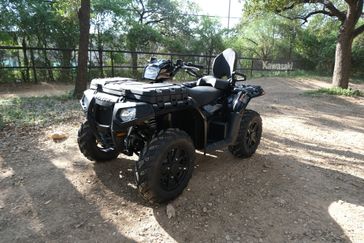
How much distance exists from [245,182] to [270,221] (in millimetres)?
777

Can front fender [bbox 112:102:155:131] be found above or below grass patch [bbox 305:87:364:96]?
above

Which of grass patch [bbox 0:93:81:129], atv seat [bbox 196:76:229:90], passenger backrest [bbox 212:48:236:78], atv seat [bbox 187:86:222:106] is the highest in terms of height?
passenger backrest [bbox 212:48:236:78]

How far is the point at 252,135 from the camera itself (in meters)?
4.36

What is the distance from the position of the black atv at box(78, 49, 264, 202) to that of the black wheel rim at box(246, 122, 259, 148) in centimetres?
1

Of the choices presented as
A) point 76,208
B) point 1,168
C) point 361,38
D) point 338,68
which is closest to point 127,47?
point 338,68

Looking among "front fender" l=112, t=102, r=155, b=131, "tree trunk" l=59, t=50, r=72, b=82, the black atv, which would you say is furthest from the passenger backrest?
"tree trunk" l=59, t=50, r=72, b=82

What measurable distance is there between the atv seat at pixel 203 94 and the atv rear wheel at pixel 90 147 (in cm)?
115

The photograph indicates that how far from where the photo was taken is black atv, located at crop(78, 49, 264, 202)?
2854 millimetres

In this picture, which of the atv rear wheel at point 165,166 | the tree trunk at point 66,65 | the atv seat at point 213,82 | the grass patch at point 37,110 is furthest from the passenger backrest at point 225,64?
the tree trunk at point 66,65

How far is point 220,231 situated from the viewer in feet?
9.18

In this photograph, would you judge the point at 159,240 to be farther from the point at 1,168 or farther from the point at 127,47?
the point at 127,47

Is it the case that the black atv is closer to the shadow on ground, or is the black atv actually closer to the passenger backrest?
the passenger backrest

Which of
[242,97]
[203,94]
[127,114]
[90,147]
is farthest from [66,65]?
[127,114]

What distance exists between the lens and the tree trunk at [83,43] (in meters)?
7.95
